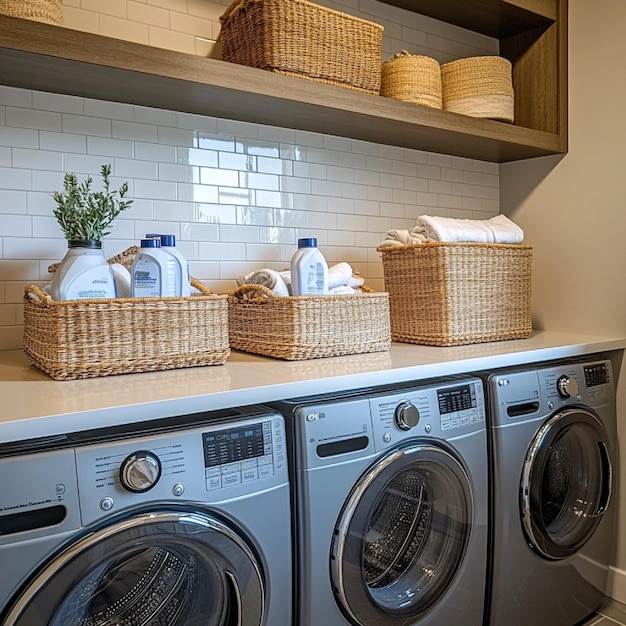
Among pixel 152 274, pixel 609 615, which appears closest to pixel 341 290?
pixel 152 274

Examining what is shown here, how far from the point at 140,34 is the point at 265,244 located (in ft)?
2.49

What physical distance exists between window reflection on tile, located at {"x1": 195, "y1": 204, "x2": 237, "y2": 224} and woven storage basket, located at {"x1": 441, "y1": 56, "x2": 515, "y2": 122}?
3.05ft

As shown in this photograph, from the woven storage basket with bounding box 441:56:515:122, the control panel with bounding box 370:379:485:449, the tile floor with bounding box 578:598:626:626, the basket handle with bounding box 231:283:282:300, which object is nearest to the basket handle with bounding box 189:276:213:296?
the basket handle with bounding box 231:283:282:300

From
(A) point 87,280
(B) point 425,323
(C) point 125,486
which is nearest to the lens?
(C) point 125,486

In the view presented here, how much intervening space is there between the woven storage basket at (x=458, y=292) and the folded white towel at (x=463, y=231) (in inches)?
1.4

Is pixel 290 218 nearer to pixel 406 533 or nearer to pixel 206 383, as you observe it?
pixel 206 383

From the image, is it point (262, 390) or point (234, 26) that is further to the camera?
point (234, 26)

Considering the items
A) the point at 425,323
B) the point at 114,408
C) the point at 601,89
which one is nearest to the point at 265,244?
the point at 425,323

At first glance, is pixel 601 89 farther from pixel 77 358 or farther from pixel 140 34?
pixel 77 358

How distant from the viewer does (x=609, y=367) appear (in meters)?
2.10

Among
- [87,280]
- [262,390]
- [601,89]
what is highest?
[601,89]

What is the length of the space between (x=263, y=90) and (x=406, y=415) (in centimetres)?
96

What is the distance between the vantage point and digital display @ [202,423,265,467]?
1.21 metres

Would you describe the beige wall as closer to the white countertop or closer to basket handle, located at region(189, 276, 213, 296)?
the white countertop
